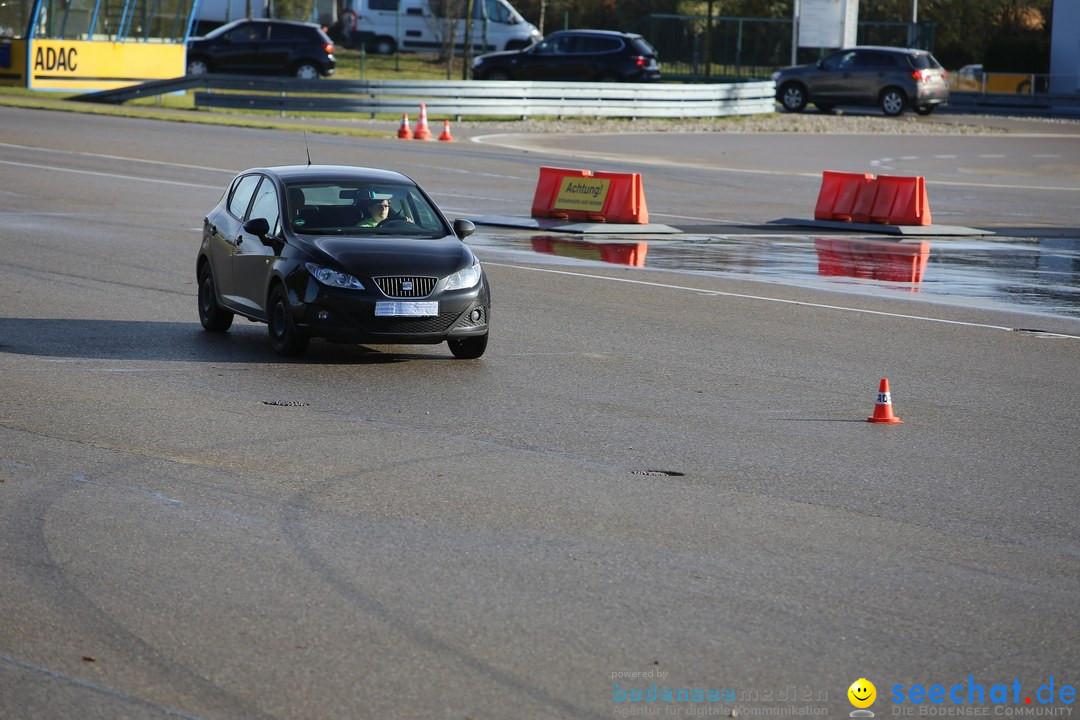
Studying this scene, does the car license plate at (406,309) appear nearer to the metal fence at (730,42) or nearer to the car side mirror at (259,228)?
the car side mirror at (259,228)

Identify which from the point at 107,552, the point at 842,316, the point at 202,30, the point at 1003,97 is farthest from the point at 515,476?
the point at 202,30

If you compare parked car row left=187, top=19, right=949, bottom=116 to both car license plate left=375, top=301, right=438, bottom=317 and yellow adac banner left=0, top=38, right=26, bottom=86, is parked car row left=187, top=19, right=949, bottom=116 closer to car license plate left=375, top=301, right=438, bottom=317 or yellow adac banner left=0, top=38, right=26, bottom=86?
yellow adac banner left=0, top=38, right=26, bottom=86

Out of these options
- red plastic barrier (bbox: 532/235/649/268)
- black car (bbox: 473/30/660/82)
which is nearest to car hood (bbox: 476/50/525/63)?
black car (bbox: 473/30/660/82)

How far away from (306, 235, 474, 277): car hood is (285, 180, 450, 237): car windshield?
0.24m

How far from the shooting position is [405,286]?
39.1 ft

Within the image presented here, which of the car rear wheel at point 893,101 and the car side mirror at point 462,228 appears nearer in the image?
the car side mirror at point 462,228

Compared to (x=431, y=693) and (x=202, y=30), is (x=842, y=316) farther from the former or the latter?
(x=202, y=30)

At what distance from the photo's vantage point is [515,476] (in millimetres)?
8523

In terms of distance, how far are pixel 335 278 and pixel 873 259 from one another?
33.8 feet

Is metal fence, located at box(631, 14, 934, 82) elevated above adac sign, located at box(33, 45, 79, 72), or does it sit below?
above

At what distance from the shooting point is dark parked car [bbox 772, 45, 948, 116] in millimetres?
47469

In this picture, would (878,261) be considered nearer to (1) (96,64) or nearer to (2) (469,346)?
(2) (469,346)

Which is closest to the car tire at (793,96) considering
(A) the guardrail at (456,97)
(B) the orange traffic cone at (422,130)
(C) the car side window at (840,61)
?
(C) the car side window at (840,61)

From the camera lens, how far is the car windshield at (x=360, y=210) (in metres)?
12.8
